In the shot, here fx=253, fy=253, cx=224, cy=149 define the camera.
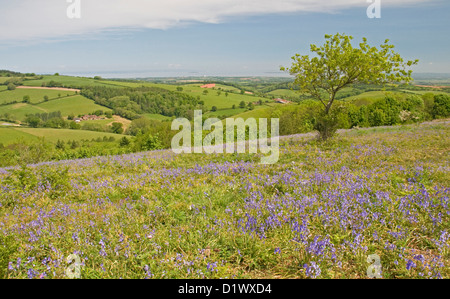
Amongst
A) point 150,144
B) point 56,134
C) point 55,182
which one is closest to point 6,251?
point 55,182

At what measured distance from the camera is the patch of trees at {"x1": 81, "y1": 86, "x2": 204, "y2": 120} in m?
141

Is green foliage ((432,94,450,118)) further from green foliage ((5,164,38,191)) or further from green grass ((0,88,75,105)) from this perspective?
green grass ((0,88,75,105))

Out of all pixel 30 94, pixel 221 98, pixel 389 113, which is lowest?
pixel 389 113

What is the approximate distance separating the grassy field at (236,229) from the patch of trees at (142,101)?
13005 centimetres

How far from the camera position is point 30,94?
488ft

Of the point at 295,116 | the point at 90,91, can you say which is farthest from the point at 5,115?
the point at 295,116

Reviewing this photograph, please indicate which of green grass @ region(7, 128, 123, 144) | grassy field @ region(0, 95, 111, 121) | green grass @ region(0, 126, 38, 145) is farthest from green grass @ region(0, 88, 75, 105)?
green grass @ region(7, 128, 123, 144)

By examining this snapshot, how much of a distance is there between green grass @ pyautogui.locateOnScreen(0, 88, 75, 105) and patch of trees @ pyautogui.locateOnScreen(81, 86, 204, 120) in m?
15.0

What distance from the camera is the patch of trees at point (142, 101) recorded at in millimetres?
140625

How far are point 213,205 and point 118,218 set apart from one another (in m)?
1.89

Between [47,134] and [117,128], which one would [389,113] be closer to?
[117,128]

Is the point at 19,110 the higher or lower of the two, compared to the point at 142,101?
lower

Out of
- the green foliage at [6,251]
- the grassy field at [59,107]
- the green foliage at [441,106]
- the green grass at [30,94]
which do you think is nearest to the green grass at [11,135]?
the grassy field at [59,107]

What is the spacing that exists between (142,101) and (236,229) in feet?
521
